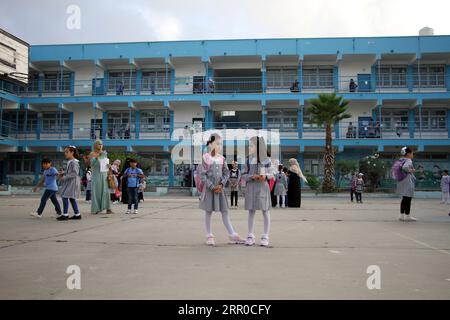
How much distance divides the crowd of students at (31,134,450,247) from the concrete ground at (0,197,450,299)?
58 cm

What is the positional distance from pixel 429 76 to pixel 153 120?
79.4ft

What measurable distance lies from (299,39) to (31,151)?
25441 millimetres

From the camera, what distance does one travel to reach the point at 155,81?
35.2m

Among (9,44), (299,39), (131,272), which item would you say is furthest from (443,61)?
(131,272)

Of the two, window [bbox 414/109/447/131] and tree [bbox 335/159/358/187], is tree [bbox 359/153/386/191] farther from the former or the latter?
window [bbox 414/109/447/131]

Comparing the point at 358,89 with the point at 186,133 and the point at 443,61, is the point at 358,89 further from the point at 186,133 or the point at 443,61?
the point at 186,133

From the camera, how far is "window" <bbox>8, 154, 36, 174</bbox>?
36.3 m

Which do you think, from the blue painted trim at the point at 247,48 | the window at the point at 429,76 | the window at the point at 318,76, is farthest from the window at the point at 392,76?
the window at the point at 318,76

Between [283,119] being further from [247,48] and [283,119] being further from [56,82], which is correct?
[56,82]

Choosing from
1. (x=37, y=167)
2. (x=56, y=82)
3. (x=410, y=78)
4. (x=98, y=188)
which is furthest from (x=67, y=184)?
(x=410, y=78)

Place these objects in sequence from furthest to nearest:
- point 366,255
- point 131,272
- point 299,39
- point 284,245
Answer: point 299,39
point 284,245
point 366,255
point 131,272

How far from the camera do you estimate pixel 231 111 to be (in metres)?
34.7

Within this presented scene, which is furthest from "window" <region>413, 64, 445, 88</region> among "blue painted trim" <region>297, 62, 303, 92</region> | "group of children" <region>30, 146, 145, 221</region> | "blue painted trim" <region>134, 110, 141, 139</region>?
"group of children" <region>30, 146, 145, 221</region>

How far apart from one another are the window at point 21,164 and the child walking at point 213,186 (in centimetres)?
3466
